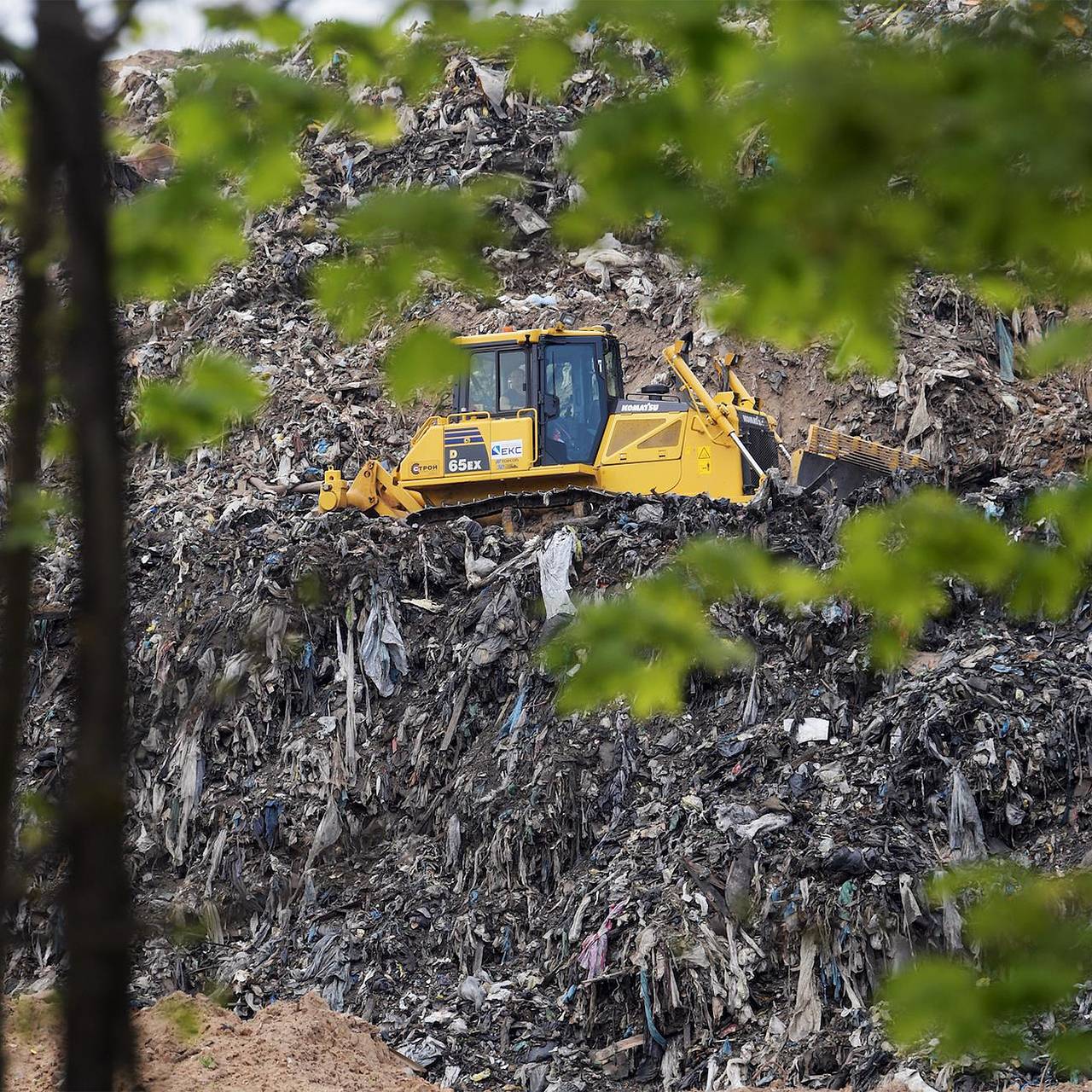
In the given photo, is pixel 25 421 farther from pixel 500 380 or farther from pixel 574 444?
pixel 500 380

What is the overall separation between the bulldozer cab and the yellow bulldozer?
1cm

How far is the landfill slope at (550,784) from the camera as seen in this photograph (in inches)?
320

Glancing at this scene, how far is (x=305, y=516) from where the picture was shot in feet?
46.5

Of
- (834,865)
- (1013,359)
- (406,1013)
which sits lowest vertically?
(406,1013)

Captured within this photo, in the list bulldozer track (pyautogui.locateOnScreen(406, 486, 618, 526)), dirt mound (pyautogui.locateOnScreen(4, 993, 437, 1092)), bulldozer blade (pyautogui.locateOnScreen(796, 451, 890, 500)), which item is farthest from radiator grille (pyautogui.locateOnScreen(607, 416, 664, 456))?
dirt mound (pyautogui.locateOnScreen(4, 993, 437, 1092))

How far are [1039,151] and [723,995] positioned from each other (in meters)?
6.58

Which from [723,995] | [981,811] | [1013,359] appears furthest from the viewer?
[1013,359]

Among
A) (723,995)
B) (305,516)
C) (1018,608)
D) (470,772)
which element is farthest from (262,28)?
(305,516)

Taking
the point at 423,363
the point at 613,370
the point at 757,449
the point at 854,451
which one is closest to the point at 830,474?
the point at 854,451

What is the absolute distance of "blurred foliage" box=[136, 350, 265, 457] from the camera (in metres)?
2.68

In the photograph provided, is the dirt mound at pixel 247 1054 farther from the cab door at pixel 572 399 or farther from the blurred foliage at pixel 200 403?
the cab door at pixel 572 399

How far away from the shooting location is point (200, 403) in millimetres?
2674

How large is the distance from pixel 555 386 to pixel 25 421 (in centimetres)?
1173

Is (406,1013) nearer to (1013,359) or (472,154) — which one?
(1013,359)
